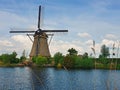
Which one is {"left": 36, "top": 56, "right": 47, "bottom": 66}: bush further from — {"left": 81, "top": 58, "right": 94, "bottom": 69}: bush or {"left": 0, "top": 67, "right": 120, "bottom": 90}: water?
{"left": 0, "top": 67, "right": 120, "bottom": 90}: water

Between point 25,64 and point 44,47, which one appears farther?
point 25,64

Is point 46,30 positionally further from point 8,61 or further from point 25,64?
point 8,61

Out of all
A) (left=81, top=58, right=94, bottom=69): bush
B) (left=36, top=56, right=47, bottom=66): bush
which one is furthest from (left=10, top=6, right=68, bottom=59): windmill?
(left=81, top=58, right=94, bottom=69): bush

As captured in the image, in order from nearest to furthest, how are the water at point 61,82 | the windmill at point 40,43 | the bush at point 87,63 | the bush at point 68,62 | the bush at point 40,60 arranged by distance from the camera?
1. the water at point 61,82
2. the windmill at point 40,43
3. the bush at point 40,60
4. the bush at point 68,62
5. the bush at point 87,63

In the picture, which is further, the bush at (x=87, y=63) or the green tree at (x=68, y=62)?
the bush at (x=87, y=63)

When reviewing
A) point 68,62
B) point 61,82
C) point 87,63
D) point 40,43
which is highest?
point 40,43

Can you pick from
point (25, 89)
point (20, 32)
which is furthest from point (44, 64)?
point (25, 89)

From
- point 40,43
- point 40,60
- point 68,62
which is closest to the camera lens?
point 40,43

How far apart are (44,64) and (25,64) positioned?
17.9 feet

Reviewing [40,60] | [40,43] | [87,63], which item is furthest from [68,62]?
[40,43]

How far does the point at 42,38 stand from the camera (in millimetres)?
62438

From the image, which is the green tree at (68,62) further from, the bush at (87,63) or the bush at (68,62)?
the bush at (87,63)

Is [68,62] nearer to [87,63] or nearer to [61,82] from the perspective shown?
[87,63]

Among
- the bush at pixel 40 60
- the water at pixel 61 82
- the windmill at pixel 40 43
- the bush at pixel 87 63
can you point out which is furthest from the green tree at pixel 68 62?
the water at pixel 61 82
